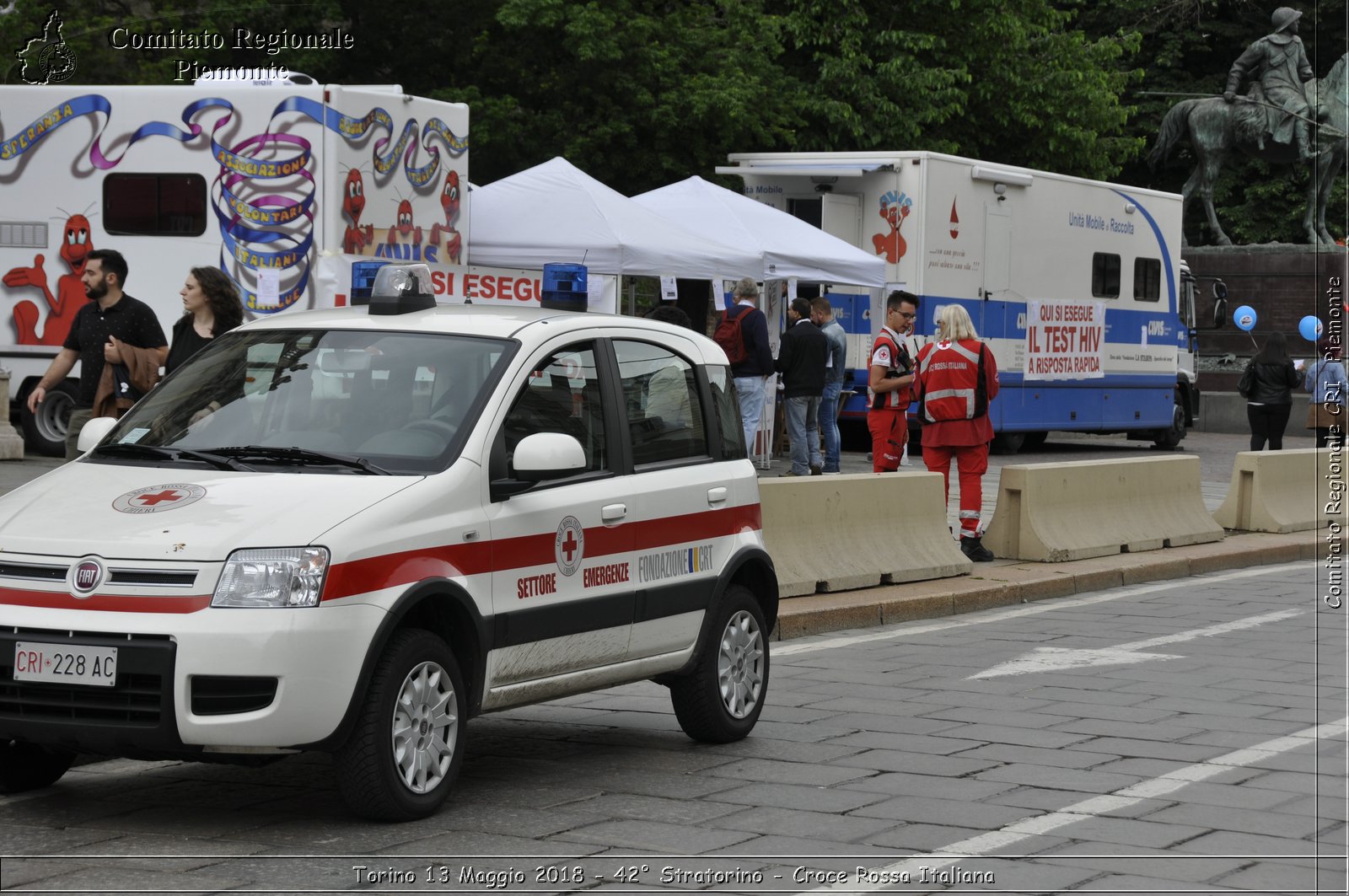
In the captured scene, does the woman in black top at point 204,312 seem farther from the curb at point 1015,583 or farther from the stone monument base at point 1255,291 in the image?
the stone monument base at point 1255,291

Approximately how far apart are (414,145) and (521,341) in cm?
1084

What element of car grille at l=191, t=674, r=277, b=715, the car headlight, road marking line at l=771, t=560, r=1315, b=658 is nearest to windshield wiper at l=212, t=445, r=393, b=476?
the car headlight

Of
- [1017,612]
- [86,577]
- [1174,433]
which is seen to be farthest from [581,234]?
[1174,433]

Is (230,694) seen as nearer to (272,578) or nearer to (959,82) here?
(272,578)

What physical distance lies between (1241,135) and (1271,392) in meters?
16.6

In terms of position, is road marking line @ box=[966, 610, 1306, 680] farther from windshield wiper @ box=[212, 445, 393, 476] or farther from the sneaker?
windshield wiper @ box=[212, 445, 393, 476]

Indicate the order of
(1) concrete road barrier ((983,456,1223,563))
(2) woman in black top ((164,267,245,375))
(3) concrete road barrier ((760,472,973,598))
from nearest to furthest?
(2) woman in black top ((164,267,245,375)), (3) concrete road barrier ((760,472,973,598)), (1) concrete road barrier ((983,456,1223,563))

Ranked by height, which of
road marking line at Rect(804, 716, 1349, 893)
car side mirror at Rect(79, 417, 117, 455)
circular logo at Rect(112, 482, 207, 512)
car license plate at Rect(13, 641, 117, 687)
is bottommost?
road marking line at Rect(804, 716, 1349, 893)

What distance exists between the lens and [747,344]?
19.3m

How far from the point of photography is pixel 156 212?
1728 cm

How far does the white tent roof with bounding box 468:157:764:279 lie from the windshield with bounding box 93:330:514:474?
1120cm

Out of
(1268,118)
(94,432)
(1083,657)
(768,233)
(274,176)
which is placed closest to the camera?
(94,432)

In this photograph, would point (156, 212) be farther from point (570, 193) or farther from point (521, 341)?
point (521, 341)

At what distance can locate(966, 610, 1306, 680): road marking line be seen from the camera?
32.6ft
